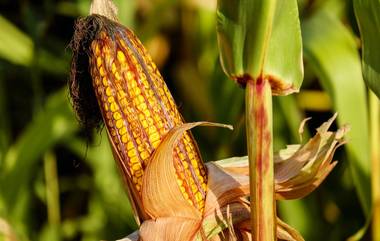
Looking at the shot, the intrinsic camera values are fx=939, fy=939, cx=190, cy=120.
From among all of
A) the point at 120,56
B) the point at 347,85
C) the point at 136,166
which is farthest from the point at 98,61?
the point at 347,85

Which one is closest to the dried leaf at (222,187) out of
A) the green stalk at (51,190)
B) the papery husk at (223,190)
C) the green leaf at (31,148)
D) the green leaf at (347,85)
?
the papery husk at (223,190)

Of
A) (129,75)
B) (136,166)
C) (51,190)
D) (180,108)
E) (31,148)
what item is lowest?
(51,190)

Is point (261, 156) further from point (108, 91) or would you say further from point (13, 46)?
point (13, 46)

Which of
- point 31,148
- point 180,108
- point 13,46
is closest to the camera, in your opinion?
point 180,108

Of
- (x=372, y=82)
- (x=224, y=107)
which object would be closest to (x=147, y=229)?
(x=372, y=82)

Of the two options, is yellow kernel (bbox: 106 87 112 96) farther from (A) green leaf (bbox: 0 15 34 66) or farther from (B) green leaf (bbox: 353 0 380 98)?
(A) green leaf (bbox: 0 15 34 66)

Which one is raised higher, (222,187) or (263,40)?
(263,40)

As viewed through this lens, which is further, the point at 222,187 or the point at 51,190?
the point at 51,190
